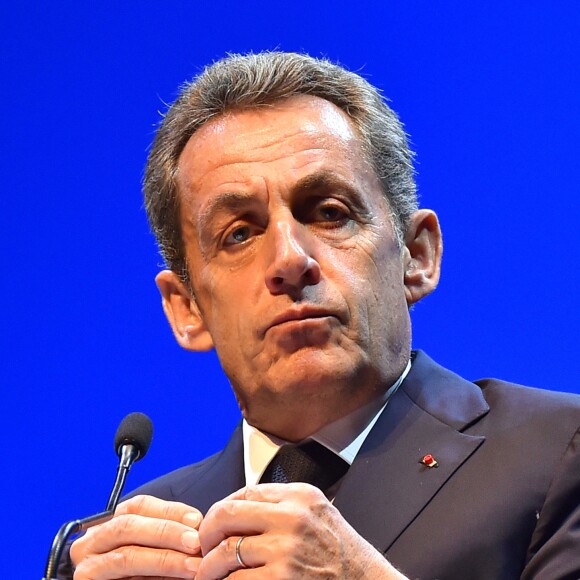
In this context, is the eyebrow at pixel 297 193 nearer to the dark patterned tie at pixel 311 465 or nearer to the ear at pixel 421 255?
the ear at pixel 421 255

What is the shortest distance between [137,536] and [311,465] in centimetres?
49

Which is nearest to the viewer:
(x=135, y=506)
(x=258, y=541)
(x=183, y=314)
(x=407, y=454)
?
(x=258, y=541)

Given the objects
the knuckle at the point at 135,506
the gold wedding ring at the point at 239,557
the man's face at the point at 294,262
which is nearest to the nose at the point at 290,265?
the man's face at the point at 294,262

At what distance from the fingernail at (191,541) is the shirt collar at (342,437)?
503 mm

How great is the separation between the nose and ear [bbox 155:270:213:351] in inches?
16.5

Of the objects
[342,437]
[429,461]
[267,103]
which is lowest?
[429,461]

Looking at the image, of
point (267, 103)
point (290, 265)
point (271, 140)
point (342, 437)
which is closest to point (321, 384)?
point (342, 437)

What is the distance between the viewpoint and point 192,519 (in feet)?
5.18

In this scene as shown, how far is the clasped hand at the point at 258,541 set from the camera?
56.6 inches

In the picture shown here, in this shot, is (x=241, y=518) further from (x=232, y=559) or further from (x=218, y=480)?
(x=218, y=480)

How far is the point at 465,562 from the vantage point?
5.53ft

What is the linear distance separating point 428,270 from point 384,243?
0.65ft

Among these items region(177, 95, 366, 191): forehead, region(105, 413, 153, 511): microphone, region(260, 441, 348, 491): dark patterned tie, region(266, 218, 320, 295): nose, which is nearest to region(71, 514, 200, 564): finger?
region(105, 413, 153, 511): microphone

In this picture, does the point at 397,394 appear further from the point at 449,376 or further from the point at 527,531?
the point at 527,531
